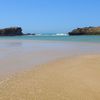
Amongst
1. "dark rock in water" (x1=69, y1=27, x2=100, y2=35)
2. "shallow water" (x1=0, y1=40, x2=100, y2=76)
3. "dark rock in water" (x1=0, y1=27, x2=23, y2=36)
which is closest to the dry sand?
"shallow water" (x1=0, y1=40, x2=100, y2=76)

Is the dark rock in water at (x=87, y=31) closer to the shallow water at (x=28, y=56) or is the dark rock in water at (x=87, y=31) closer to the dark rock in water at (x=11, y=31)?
the dark rock in water at (x=11, y=31)

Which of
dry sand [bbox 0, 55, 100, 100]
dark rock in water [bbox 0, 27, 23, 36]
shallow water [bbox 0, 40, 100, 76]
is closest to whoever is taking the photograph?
dry sand [bbox 0, 55, 100, 100]

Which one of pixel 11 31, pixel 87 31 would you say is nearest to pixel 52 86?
pixel 87 31

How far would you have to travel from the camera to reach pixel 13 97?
20.6 feet

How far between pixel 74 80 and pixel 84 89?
1097 mm

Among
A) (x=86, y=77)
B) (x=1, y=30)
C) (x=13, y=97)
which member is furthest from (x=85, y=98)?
(x=1, y=30)

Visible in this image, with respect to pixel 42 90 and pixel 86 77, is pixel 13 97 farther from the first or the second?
pixel 86 77

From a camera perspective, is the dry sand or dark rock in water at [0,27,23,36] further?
dark rock in water at [0,27,23,36]

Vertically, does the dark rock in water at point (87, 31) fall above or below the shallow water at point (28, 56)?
below

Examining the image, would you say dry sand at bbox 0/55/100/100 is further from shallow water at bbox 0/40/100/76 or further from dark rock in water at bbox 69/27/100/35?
dark rock in water at bbox 69/27/100/35

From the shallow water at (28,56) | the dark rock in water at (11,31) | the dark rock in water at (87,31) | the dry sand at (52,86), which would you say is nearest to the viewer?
the dry sand at (52,86)

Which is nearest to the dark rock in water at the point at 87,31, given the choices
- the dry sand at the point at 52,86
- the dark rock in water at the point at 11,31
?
the dark rock in water at the point at 11,31

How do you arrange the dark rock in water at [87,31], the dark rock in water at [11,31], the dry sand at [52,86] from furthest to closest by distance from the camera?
the dark rock in water at [11,31] → the dark rock in water at [87,31] → the dry sand at [52,86]

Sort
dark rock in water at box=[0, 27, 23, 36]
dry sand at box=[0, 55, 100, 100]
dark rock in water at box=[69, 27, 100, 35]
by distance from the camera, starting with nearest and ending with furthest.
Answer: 1. dry sand at box=[0, 55, 100, 100]
2. dark rock in water at box=[69, 27, 100, 35]
3. dark rock in water at box=[0, 27, 23, 36]
